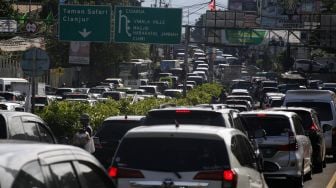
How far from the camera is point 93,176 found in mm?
5953

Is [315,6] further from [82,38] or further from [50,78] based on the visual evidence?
[82,38]

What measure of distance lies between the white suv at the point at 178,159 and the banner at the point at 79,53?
5071 cm

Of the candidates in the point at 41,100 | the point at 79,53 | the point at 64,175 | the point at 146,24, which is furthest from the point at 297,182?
the point at 79,53

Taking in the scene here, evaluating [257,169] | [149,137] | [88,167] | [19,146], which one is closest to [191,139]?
[149,137]

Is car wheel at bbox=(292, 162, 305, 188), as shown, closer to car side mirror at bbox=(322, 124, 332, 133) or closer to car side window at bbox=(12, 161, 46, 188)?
car side mirror at bbox=(322, 124, 332, 133)

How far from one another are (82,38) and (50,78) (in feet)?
96.8

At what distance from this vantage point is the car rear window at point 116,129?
1808 centimetres

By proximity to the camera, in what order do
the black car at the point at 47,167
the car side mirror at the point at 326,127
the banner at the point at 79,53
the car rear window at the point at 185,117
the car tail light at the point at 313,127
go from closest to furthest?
the black car at the point at 47,167 < the car rear window at the point at 185,117 < the car tail light at the point at 313,127 < the car side mirror at the point at 326,127 < the banner at the point at 79,53

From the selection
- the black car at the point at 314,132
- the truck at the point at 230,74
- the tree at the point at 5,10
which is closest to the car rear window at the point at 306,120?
the black car at the point at 314,132

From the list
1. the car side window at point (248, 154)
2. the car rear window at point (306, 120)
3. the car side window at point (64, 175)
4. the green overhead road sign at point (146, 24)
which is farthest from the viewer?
the green overhead road sign at point (146, 24)

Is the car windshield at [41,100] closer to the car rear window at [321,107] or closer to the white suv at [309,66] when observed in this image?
the car rear window at [321,107]

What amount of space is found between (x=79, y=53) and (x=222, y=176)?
52.6 meters

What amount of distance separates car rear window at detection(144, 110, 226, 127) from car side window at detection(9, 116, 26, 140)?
209cm

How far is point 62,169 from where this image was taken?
5.39 metres
